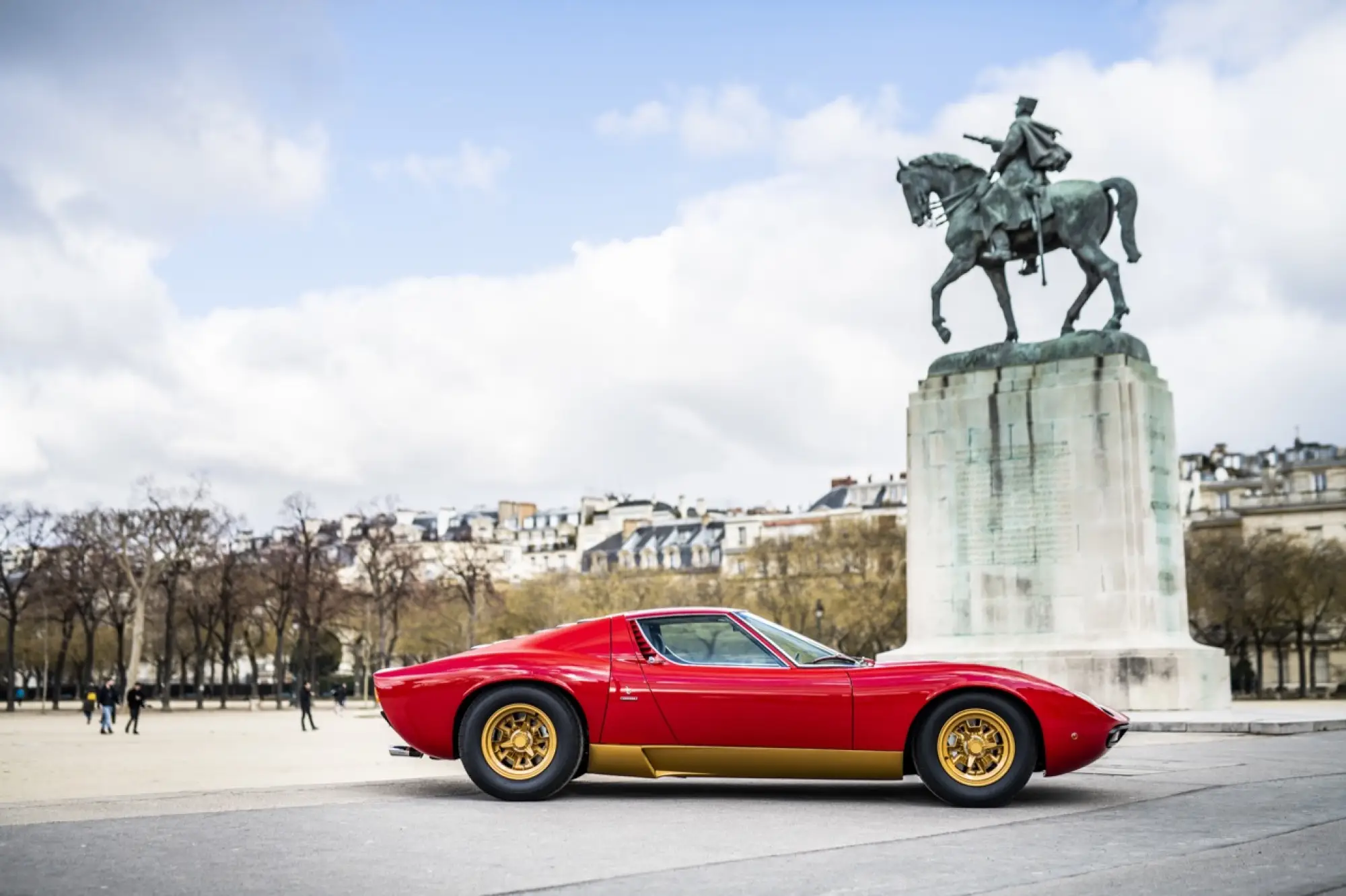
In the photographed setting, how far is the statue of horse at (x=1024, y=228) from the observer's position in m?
27.9

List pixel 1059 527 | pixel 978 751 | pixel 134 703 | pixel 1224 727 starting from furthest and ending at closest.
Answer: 1. pixel 134 703
2. pixel 1059 527
3. pixel 1224 727
4. pixel 978 751

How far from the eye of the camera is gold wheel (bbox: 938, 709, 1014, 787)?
10781mm

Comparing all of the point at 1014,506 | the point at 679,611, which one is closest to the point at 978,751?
the point at 679,611

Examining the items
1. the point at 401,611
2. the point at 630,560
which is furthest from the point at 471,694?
the point at 630,560

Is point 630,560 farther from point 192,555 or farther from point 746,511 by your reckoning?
point 192,555

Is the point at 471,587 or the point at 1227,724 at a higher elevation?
the point at 471,587

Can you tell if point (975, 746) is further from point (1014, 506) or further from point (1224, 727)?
point (1014, 506)

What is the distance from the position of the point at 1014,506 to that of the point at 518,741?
18.0 metres

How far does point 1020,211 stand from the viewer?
28.2 metres

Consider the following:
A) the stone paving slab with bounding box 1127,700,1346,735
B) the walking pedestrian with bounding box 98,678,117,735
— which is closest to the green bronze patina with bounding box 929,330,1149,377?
the stone paving slab with bounding box 1127,700,1346,735

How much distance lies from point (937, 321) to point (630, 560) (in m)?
117

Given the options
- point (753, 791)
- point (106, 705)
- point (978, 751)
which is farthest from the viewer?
point (106, 705)

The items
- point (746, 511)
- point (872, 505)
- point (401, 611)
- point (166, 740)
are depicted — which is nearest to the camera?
point (166, 740)

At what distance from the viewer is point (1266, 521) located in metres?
99.0
